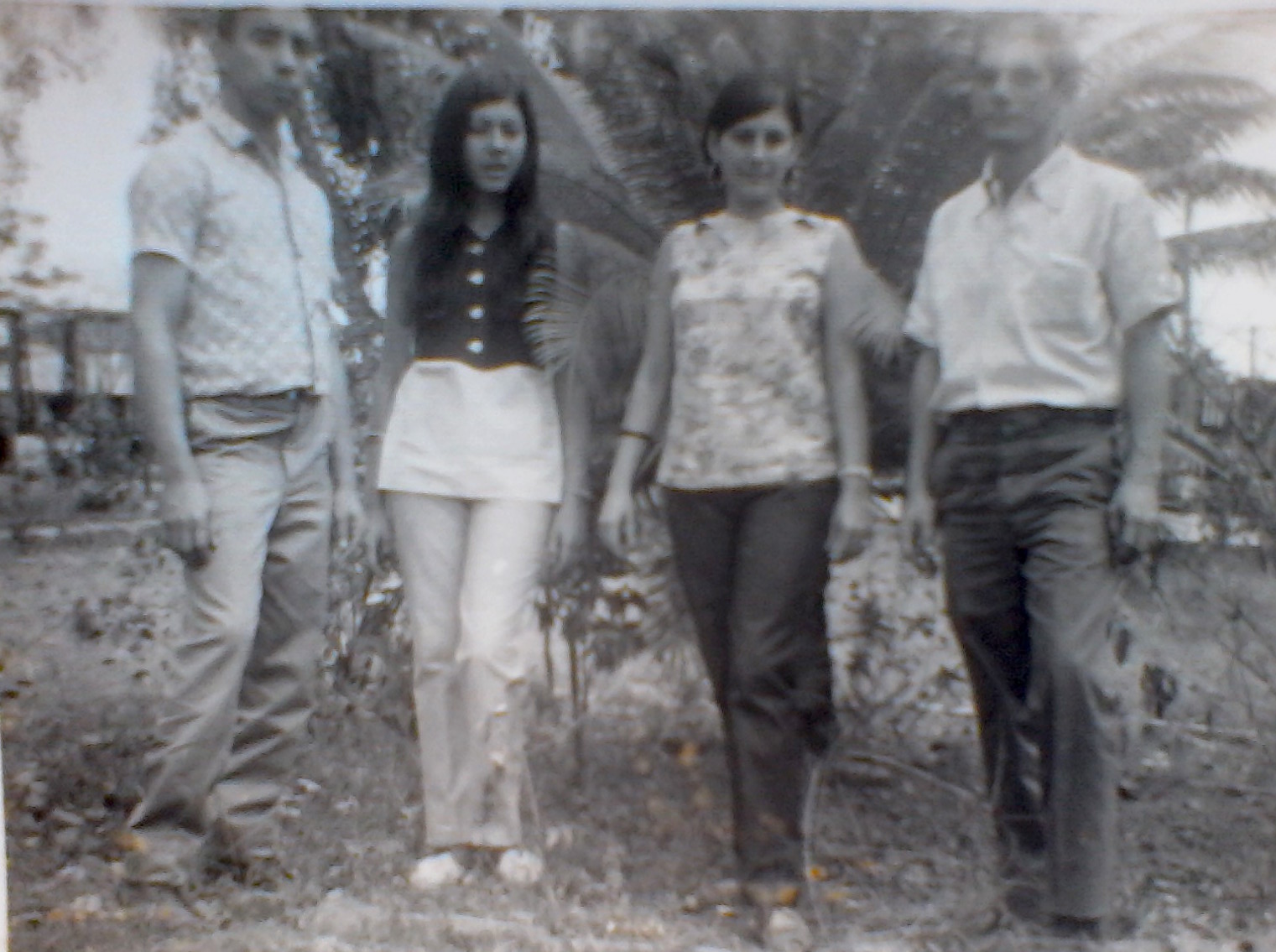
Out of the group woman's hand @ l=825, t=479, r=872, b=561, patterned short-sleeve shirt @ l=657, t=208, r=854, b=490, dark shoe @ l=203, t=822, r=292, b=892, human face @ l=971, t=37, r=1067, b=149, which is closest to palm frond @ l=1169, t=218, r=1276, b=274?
human face @ l=971, t=37, r=1067, b=149

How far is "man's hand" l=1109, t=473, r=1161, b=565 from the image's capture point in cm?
289

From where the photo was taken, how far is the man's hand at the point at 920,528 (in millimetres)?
3029

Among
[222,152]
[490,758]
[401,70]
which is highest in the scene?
[401,70]

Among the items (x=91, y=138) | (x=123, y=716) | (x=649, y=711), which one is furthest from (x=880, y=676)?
(x=91, y=138)

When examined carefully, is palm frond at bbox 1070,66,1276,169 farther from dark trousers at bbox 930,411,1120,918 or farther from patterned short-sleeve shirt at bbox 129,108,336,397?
patterned short-sleeve shirt at bbox 129,108,336,397

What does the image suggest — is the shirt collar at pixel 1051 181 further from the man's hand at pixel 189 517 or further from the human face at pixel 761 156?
the man's hand at pixel 189 517

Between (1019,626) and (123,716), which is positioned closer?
(1019,626)

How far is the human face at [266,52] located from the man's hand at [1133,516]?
219 centimetres

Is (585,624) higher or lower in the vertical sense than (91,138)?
lower

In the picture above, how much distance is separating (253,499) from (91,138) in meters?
1.00

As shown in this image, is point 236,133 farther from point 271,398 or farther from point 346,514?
point 346,514

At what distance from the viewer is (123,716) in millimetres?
3236

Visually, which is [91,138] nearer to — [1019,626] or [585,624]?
[585,624]

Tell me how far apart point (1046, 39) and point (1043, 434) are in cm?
94
